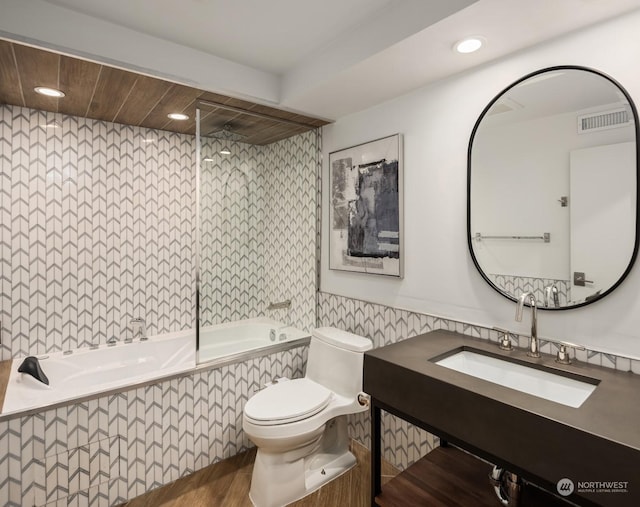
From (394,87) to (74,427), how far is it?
8.42ft

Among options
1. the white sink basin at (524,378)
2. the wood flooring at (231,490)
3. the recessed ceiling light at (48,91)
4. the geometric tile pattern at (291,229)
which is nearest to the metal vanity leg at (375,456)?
the white sink basin at (524,378)

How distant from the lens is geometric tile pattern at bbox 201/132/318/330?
2.62 metres

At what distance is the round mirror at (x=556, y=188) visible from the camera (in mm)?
1396

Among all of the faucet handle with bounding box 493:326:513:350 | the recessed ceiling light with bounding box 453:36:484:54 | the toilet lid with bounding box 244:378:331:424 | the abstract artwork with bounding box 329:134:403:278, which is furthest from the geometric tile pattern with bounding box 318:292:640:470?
the recessed ceiling light with bounding box 453:36:484:54

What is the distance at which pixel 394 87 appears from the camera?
2.10 meters

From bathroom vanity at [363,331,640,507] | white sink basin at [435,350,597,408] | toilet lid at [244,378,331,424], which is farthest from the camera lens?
toilet lid at [244,378,331,424]

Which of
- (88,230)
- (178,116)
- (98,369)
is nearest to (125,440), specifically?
(98,369)

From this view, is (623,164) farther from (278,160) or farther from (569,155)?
(278,160)

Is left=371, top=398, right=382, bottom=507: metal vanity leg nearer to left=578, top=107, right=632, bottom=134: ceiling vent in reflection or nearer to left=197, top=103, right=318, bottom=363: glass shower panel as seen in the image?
left=197, top=103, right=318, bottom=363: glass shower panel

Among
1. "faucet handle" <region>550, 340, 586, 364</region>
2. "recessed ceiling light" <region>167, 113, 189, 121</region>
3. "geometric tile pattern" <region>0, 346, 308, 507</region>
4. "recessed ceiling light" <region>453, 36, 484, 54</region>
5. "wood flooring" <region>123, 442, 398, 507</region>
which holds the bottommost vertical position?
"wood flooring" <region>123, 442, 398, 507</region>

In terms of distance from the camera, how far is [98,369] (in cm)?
257

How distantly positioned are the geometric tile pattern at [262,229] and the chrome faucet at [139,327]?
0.73m

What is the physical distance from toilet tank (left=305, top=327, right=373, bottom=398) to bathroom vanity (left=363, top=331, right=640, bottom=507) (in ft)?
1.81

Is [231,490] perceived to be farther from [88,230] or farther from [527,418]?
[88,230]
